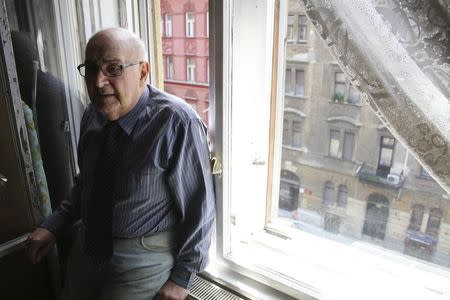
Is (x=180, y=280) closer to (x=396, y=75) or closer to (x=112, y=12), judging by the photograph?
(x=396, y=75)

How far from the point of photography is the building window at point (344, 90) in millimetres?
939

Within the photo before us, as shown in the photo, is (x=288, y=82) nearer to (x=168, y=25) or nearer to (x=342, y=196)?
(x=342, y=196)

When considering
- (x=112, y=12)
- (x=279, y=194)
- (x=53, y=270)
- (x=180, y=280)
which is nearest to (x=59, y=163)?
(x=53, y=270)

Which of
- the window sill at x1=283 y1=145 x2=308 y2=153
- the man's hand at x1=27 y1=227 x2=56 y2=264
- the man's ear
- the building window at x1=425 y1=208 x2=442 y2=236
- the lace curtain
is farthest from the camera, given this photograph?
the man's hand at x1=27 y1=227 x2=56 y2=264

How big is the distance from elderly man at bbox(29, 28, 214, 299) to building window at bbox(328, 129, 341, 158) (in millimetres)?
382

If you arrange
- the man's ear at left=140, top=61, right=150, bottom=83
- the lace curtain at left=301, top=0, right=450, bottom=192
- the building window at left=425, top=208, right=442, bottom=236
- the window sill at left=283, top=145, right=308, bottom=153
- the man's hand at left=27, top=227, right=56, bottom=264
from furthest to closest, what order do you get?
the man's hand at left=27, top=227, right=56, bottom=264, the window sill at left=283, top=145, right=308, bottom=153, the man's ear at left=140, top=61, right=150, bottom=83, the building window at left=425, top=208, right=442, bottom=236, the lace curtain at left=301, top=0, right=450, bottom=192

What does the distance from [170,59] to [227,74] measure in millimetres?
356

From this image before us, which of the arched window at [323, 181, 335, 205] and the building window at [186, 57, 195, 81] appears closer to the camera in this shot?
the arched window at [323, 181, 335, 205]

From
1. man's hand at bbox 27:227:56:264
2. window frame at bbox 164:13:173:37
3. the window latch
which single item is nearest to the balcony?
the window latch

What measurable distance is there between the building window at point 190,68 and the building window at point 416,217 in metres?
0.82

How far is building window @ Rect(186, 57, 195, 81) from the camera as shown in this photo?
1.21m

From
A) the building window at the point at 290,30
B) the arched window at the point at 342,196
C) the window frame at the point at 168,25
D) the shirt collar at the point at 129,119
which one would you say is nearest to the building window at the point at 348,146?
the arched window at the point at 342,196

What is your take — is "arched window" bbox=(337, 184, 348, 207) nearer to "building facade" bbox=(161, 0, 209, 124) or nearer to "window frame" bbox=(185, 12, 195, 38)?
"building facade" bbox=(161, 0, 209, 124)

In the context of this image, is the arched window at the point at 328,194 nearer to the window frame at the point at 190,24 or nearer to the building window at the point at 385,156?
the building window at the point at 385,156
